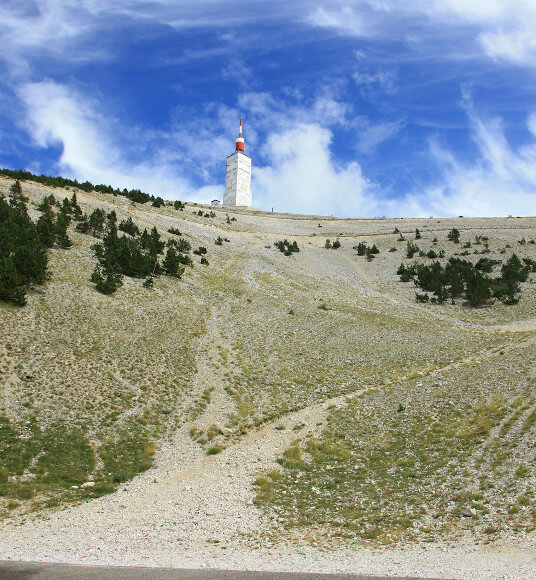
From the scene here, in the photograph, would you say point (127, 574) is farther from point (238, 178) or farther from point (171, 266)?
point (238, 178)

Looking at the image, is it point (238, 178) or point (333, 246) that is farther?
point (238, 178)

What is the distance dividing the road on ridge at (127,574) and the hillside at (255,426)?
631mm

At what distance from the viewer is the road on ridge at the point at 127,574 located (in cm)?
895

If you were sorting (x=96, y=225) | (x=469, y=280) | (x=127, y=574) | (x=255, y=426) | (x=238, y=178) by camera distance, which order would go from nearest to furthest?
1. (x=127, y=574)
2. (x=255, y=426)
3. (x=96, y=225)
4. (x=469, y=280)
5. (x=238, y=178)

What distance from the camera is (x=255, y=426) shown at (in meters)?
21.5

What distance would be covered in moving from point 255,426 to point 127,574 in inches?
496

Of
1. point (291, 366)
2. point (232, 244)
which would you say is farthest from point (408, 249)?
point (291, 366)

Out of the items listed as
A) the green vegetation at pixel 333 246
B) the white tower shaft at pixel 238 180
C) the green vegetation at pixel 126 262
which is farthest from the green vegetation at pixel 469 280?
the white tower shaft at pixel 238 180

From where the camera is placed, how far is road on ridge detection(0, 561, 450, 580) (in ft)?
29.3

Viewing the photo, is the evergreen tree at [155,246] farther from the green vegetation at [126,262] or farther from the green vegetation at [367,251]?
the green vegetation at [367,251]

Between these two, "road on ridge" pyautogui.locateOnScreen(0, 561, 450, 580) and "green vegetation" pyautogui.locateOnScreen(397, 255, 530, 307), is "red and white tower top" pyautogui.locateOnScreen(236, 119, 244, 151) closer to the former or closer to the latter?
"green vegetation" pyautogui.locateOnScreen(397, 255, 530, 307)

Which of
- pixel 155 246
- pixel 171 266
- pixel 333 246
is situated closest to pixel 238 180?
pixel 333 246

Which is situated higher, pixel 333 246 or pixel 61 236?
pixel 333 246

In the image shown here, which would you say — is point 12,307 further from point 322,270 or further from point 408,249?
point 408,249
